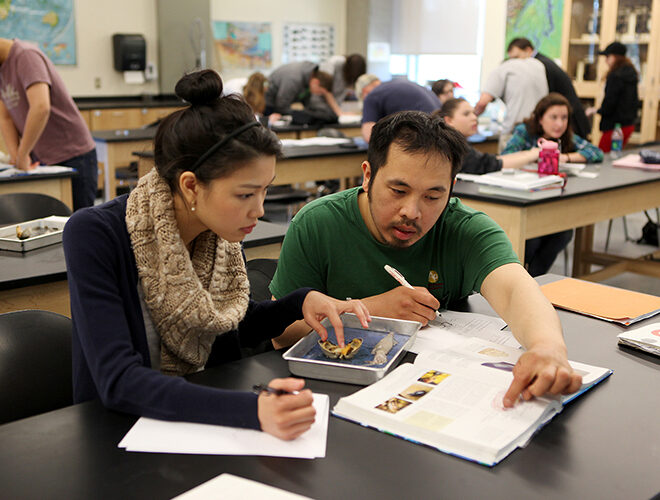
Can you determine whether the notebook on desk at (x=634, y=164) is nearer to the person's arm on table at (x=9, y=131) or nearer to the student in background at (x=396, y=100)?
the student in background at (x=396, y=100)

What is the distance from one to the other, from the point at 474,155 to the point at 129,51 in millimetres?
4579

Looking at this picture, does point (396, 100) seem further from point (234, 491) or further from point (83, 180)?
point (234, 491)

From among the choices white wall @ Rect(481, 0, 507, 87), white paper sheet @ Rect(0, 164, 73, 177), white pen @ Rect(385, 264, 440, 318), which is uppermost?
white wall @ Rect(481, 0, 507, 87)

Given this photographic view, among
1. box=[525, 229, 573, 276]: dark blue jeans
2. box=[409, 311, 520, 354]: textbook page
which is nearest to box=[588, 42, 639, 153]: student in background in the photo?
box=[525, 229, 573, 276]: dark blue jeans

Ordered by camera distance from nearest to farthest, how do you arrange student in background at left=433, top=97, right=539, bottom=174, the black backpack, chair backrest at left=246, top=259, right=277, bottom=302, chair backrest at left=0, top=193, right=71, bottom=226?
chair backrest at left=246, top=259, right=277, bottom=302, chair backrest at left=0, top=193, right=71, bottom=226, student in background at left=433, top=97, right=539, bottom=174, the black backpack

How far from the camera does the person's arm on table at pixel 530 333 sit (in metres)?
1.12

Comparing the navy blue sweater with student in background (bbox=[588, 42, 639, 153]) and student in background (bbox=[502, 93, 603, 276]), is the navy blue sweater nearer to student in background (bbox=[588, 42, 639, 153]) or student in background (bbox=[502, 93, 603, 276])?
student in background (bbox=[502, 93, 603, 276])

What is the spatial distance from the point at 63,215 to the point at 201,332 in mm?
1525

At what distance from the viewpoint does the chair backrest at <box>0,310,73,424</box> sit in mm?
1302

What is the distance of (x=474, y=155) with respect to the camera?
3.49 meters

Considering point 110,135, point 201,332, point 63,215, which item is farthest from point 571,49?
point 201,332

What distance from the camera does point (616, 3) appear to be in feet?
22.5

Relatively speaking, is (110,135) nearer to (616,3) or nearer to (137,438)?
(137,438)

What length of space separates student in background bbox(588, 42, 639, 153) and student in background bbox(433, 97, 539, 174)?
277 centimetres
